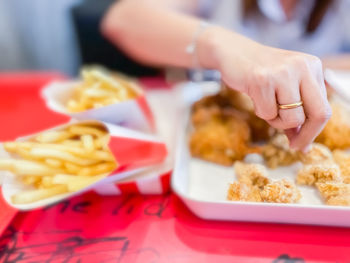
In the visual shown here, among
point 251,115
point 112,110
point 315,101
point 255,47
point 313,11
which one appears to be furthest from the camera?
point 313,11

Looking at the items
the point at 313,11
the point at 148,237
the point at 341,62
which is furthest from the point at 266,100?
the point at 313,11

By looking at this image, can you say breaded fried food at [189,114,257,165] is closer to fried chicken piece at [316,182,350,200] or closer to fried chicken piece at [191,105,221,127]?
fried chicken piece at [191,105,221,127]

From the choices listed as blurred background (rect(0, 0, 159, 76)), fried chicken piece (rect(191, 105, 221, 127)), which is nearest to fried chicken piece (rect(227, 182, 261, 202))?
fried chicken piece (rect(191, 105, 221, 127))

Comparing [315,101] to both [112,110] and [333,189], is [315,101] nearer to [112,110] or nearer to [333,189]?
[333,189]

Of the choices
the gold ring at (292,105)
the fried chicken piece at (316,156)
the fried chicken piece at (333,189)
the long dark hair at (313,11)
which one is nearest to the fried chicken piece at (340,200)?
the fried chicken piece at (333,189)

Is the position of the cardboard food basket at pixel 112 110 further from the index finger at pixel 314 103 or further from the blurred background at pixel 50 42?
the blurred background at pixel 50 42

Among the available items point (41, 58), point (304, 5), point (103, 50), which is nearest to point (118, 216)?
point (304, 5)
